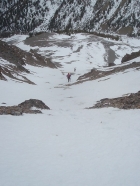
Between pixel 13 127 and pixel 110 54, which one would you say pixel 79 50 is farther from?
pixel 13 127

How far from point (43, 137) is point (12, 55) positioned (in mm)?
36019

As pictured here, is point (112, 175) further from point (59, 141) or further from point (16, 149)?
point (16, 149)

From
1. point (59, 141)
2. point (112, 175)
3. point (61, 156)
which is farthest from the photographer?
point (59, 141)

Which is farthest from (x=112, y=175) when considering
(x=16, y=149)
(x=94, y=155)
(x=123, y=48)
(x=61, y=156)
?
(x=123, y=48)

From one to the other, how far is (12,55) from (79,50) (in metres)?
60.9

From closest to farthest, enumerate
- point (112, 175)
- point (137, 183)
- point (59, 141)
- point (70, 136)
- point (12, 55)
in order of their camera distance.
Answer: point (137, 183), point (112, 175), point (59, 141), point (70, 136), point (12, 55)

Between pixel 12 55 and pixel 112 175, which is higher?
pixel 12 55

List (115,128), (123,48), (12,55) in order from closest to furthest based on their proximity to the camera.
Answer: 1. (115,128)
2. (12,55)
3. (123,48)

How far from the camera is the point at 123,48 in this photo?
4510 inches

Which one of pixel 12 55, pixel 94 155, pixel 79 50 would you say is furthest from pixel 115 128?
pixel 79 50

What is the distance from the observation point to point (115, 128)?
29.1ft

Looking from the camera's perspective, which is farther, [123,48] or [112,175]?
[123,48]

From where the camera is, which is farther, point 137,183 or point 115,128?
point 115,128

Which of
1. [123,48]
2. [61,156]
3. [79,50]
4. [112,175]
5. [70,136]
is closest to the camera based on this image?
[112,175]
